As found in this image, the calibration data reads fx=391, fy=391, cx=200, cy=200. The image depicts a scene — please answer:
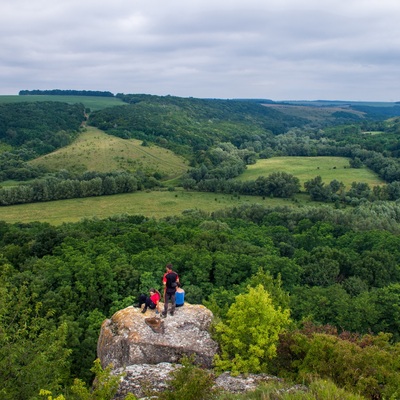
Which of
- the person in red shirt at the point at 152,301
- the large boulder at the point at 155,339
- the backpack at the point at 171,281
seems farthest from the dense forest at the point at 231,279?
the person in red shirt at the point at 152,301

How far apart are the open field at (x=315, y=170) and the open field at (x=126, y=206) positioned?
23.3 meters

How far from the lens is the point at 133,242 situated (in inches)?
2047

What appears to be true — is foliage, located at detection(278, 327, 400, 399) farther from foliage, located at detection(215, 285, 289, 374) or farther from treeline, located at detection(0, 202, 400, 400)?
foliage, located at detection(215, 285, 289, 374)

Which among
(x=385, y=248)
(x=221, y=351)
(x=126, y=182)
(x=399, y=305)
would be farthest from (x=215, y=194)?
(x=221, y=351)

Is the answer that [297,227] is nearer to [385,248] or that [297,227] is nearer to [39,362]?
[385,248]

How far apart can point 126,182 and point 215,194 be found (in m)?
26.2

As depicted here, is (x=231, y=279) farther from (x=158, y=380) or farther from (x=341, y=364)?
(x=158, y=380)

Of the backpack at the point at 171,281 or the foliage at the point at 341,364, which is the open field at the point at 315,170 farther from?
the backpack at the point at 171,281

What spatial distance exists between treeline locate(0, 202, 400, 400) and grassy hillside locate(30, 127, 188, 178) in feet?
238

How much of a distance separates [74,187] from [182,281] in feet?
243

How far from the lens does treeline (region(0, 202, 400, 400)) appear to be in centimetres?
2117

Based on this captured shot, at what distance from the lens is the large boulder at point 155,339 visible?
824 inches

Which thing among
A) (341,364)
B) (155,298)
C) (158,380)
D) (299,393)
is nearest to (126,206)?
(155,298)

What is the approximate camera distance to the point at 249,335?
21.3 meters
